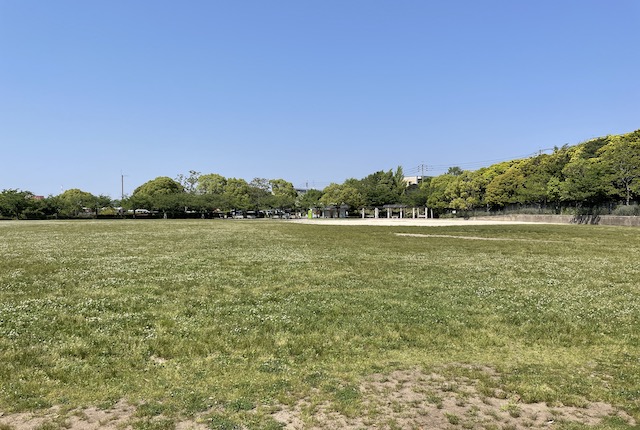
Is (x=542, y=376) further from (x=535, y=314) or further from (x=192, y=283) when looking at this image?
(x=192, y=283)

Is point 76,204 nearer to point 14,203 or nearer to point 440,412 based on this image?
point 14,203

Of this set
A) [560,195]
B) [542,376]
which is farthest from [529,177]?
[542,376]

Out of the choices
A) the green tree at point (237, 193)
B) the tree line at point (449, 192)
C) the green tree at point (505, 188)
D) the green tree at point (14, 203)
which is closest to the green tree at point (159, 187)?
the tree line at point (449, 192)

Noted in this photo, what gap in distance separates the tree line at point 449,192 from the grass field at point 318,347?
56.0 meters

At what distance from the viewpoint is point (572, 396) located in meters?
6.13

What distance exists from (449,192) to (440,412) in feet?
364

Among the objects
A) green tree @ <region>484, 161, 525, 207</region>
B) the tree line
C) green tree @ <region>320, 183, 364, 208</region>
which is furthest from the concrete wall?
green tree @ <region>320, 183, 364, 208</region>

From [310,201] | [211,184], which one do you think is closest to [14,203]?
[211,184]

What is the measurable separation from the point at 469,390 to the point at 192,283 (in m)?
9.94

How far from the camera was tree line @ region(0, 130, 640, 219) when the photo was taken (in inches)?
2488

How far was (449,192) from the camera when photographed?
112m

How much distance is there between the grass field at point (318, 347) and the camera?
5.78 meters

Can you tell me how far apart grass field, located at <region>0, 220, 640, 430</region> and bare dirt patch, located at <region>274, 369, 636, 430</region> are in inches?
1.2

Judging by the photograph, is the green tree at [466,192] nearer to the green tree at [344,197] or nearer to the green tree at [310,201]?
the green tree at [344,197]
